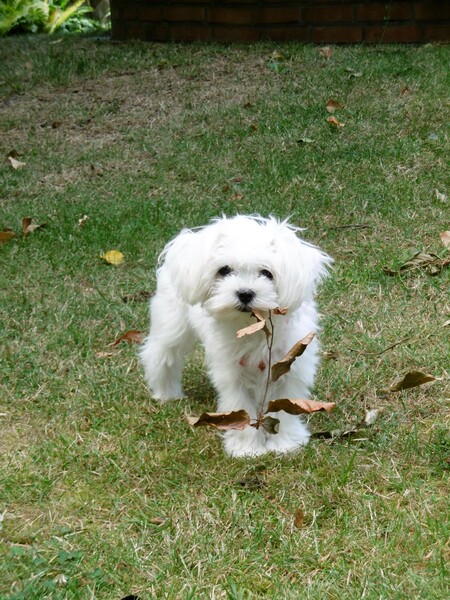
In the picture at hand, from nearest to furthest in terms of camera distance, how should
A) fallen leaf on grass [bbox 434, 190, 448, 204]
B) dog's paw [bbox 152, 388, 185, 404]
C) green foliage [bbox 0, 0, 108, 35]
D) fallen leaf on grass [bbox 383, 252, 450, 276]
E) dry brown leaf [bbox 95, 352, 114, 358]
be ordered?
dog's paw [bbox 152, 388, 185, 404] → dry brown leaf [bbox 95, 352, 114, 358] → fallen leaf on grass [bbox 383, 252, 450, 276] → fallen leaf on grass [bbox 434, 190, 448, 204] → green foliage [bbox 0, 0, 108, 35]

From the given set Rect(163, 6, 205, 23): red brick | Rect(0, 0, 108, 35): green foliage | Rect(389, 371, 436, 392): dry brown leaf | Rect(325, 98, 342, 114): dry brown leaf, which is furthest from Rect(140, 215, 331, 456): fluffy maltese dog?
Rect(0, 0, 108, 35): green foliage

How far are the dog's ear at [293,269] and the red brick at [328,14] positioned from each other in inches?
232

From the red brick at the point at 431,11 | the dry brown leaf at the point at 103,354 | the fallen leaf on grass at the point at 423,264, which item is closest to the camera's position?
the dry brown leaf at the point at 103,354

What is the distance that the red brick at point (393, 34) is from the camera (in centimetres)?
895

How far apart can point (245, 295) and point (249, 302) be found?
0.03m

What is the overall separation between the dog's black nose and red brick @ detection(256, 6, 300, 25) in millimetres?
6220

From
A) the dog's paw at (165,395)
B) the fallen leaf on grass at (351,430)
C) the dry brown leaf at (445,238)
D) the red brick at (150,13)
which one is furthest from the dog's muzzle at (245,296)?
the red brick at (150,13)

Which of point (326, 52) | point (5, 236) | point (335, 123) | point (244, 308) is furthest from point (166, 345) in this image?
point (326, 52)

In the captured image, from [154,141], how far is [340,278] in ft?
9.78

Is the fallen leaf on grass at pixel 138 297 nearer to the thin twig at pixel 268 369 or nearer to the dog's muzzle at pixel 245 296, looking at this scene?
the thin twig at pixel 268 369

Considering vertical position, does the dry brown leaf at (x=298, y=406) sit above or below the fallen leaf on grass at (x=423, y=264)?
above

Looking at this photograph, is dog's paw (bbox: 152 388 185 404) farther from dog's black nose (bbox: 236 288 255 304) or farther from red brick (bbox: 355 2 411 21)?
red brick (bbox: 355 2 411 21)

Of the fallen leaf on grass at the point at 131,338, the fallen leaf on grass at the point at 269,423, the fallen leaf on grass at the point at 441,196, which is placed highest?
the fallen leaf on grass at the point at 269,423

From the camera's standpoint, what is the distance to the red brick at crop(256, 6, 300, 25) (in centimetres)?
903
